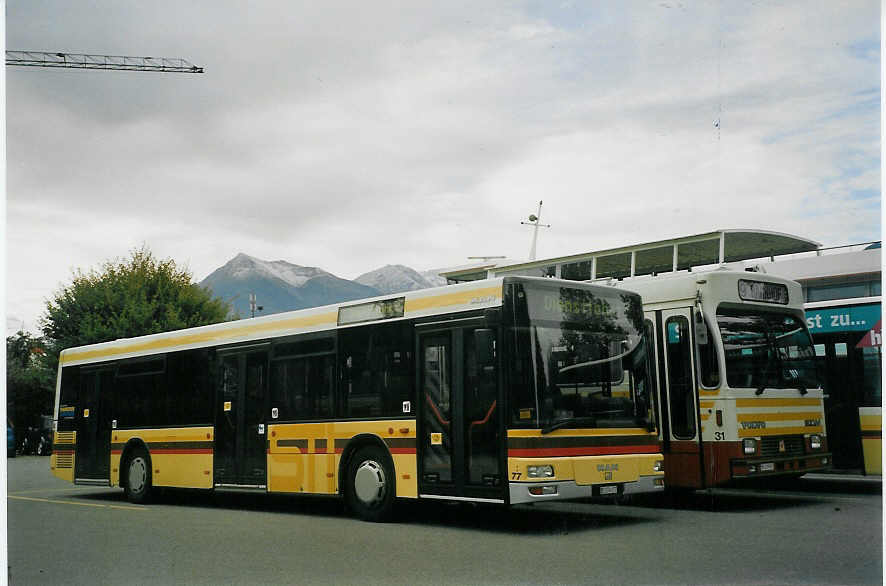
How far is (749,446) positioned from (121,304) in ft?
63.1

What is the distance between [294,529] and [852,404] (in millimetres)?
8241

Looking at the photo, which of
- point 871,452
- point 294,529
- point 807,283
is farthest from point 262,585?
point 807,283

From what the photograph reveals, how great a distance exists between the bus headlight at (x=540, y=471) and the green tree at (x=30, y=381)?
17.8 m

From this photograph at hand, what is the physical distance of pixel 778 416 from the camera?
1267 centimetres

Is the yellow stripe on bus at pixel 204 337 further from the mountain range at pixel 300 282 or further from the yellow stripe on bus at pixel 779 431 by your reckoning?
the yellow stripe on bus at pixel 779 431

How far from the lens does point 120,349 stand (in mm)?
17109

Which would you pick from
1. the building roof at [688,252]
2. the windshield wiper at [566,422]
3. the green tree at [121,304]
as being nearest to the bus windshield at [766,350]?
the building roof at [688,252]

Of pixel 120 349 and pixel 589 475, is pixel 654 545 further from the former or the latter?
pixel 120 349

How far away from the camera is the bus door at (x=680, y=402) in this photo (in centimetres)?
1256

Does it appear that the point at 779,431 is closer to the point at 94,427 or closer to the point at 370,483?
the point at 370,483

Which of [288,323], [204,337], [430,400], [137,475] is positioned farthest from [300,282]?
[430,400]

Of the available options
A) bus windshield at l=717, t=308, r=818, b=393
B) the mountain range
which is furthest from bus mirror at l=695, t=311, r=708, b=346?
the mountain range

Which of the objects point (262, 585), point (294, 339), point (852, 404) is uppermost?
point (294, 339)

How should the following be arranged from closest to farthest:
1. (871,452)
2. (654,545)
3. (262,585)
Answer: (262,585), (654,545), (871,452)
